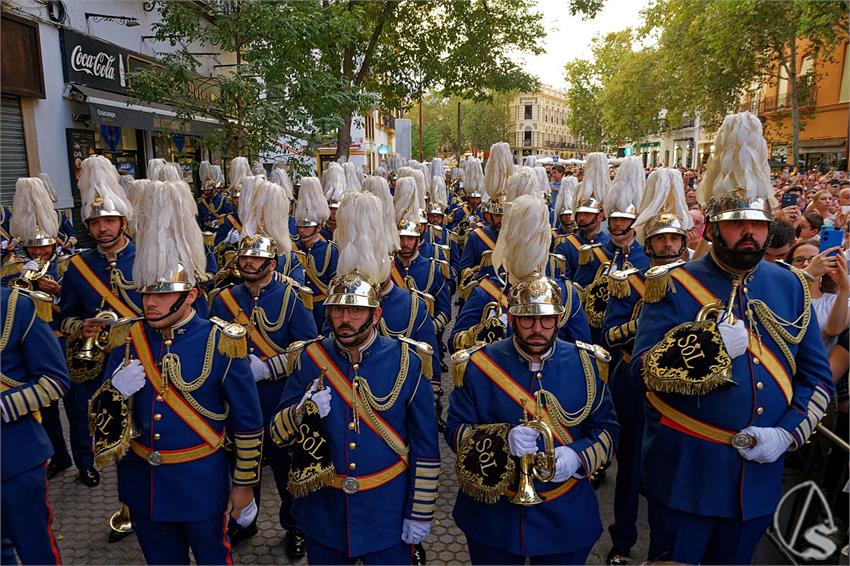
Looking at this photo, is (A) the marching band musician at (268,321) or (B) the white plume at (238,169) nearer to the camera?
(A) the marching band musician at (268,321)

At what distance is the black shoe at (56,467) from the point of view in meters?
5.84

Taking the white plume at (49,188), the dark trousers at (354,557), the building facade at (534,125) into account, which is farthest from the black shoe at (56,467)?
the building facade at (534,125)

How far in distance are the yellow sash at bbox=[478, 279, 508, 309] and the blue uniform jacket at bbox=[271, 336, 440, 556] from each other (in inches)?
59.4

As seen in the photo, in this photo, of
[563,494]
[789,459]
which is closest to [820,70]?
[789,459]

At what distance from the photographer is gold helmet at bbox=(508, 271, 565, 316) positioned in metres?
3.03

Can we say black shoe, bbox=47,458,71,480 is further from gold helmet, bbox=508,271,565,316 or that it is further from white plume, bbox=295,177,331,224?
gold helmet, bbox=508,271,565,316

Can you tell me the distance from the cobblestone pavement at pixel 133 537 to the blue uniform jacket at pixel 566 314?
1.56 m

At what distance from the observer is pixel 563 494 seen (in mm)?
3145

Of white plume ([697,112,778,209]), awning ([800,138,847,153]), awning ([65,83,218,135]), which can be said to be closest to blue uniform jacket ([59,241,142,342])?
white plume ([697,112,778,209])

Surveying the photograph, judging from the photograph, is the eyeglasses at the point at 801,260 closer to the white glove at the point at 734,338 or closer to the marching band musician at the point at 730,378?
the marching band musician at the point at 730,378

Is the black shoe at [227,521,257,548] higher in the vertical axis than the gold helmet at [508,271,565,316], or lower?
lower

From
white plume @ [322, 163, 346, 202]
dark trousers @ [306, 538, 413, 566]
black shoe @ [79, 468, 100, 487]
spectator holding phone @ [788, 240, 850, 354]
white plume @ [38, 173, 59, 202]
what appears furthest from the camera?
white plume @ [322, 163, 346, 202]

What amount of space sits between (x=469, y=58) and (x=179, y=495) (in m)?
16.7

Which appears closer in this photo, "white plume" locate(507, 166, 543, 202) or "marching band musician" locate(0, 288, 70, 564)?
"marching band musician" locate(0, 288, 70, 564)
